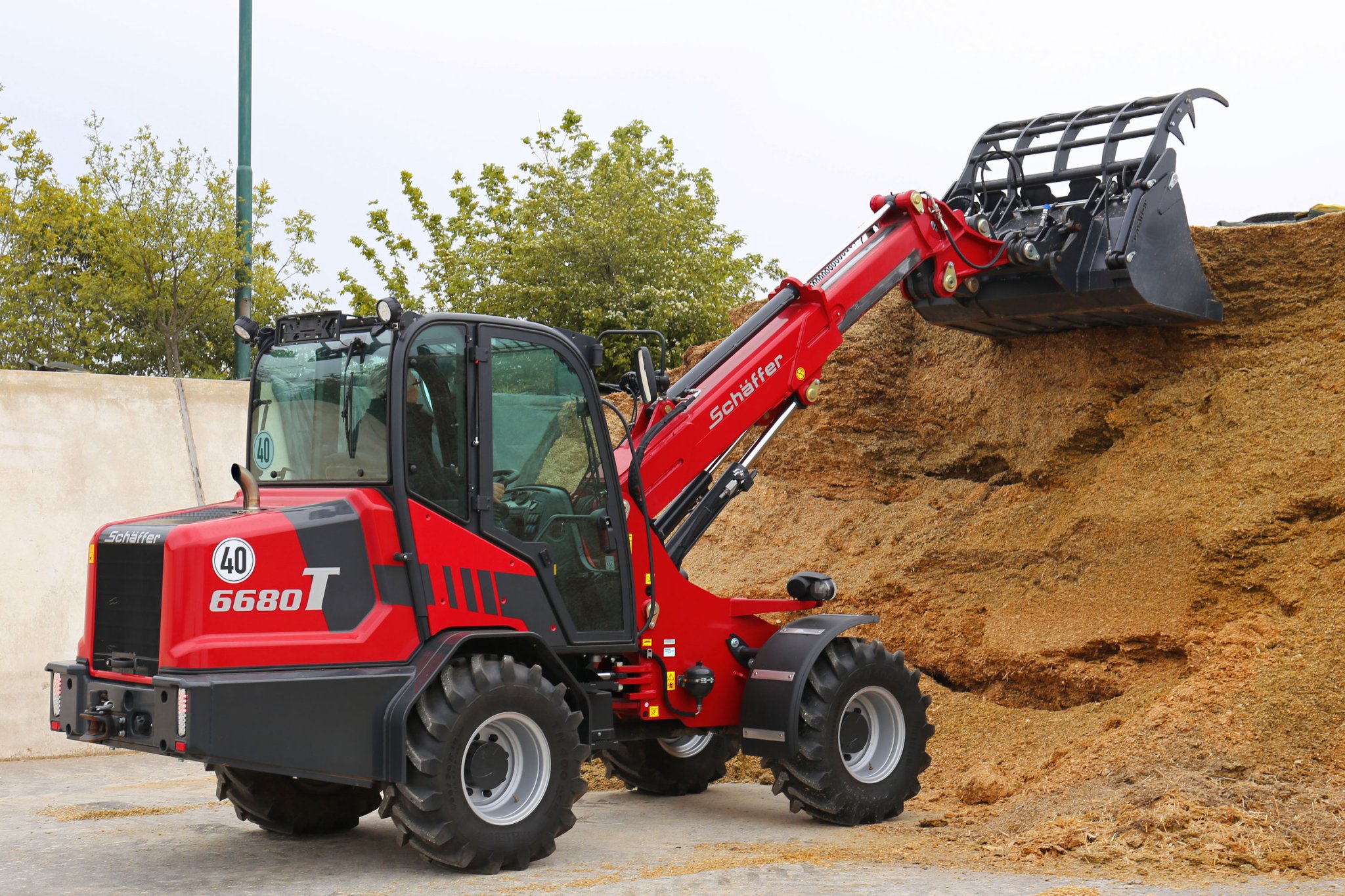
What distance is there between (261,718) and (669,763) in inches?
142

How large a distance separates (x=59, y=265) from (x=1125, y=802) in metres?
20.5

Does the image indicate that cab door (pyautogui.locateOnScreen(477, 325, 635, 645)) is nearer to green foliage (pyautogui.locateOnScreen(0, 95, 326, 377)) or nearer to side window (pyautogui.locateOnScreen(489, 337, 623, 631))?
side window (pyautogui.locateOnScreen(489, 337, 623, 631))

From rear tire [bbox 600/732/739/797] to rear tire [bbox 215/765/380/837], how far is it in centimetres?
185

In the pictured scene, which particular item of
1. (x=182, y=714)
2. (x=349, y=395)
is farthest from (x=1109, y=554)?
(x=182, y=714)

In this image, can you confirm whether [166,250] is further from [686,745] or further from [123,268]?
[686,745]

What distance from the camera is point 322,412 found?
23.2 ft

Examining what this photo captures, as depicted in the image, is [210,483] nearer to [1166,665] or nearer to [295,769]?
[295,769]

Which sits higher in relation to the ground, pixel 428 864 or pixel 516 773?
pixel 516 773

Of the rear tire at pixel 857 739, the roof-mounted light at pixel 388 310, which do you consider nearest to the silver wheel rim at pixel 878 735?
the rear tire at pixel 857 739

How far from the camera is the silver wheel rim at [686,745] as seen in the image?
9.16 metres

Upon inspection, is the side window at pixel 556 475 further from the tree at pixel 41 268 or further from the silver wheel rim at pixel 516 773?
the tree at pixel 41 268

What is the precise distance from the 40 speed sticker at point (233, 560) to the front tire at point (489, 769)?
0.98 metres

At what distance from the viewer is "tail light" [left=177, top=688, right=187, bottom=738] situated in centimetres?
595

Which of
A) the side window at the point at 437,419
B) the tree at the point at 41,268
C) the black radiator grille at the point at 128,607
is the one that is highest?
the tree at the point at 41,268
